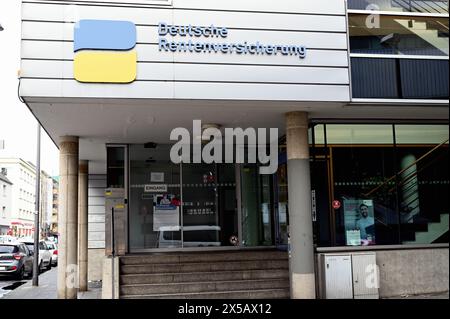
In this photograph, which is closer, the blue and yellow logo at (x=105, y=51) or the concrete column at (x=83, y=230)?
the blue and yellow logo at (x=105, y=51)

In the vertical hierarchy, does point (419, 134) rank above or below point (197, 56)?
below

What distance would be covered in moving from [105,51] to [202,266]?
5105 mm

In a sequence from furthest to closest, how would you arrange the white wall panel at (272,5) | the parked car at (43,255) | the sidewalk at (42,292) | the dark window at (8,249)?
1. the parked car at (43,255)
2. the dark window at (8,249)
3. the sidewalk at (42,292)
4. the white wall panel at (272,5)

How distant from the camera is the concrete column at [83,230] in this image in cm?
1520

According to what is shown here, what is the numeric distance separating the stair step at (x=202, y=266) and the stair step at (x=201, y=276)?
14 centimetres

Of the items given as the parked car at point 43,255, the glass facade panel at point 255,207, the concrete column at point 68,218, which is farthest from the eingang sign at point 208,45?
the parked car at point 43,255

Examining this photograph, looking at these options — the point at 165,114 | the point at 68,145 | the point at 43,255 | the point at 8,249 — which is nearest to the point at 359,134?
the point at 165,114

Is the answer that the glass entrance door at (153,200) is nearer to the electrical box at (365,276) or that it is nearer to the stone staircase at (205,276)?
the stone staircase at (205,276)

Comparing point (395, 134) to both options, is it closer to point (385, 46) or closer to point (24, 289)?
point (385, 46)

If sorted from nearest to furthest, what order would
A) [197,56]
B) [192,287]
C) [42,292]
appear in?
[197,56] < [192,287] < [42,292]

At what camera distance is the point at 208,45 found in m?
9.43

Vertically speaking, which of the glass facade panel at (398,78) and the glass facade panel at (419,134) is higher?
the glass facade panel at (398,78)

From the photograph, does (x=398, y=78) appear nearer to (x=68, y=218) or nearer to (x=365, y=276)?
(x=365, y=276)

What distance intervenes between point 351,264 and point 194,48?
16.8 ft
